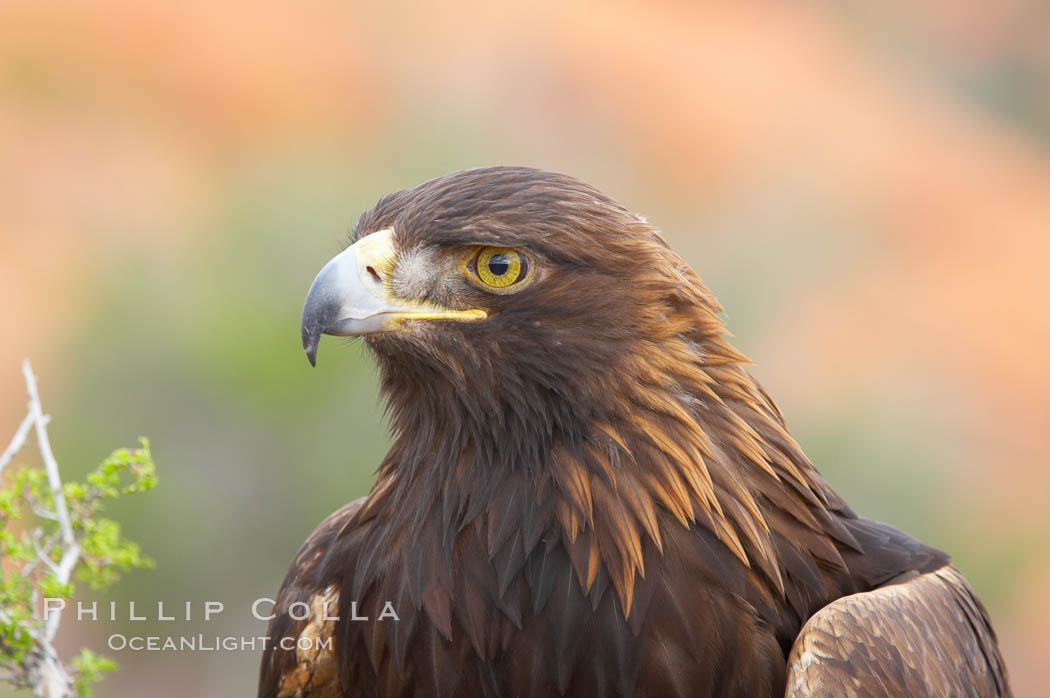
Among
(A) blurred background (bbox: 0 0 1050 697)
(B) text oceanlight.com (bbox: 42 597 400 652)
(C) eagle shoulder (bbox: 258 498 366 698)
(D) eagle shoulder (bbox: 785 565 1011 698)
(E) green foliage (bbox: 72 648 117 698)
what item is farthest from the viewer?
(A) blurred background (bbox: 0 0 1050 697)

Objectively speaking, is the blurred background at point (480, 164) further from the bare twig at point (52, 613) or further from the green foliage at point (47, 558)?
the bare twig at point (52, 613)

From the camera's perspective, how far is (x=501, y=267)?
3.20m

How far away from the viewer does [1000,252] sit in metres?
27.7

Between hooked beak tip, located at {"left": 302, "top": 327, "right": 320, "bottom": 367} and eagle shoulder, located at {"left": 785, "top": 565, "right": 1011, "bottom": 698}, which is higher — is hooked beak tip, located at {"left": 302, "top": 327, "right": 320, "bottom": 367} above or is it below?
above

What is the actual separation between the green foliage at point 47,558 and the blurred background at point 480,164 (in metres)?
1.31

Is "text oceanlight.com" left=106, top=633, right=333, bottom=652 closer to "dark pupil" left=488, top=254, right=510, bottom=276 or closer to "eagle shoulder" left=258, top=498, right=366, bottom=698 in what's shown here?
"eagle shoulder" left=258, top=498, right=366, bottom=698

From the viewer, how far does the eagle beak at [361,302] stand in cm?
311

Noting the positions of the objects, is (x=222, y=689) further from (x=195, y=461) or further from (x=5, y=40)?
(x=5, y=40)

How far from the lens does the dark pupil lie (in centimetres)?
319

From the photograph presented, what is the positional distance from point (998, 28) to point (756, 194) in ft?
47.3

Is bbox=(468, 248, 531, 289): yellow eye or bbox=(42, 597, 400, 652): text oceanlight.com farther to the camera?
bbox=(42, 597, 400, 652): text oceanlight.com

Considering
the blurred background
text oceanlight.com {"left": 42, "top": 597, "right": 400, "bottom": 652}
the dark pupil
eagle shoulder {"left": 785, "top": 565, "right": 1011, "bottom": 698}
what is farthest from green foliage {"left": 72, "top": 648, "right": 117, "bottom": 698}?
eagle shoulder {"left": 785, "top": 565, "right": 1011, "bottom": 698}

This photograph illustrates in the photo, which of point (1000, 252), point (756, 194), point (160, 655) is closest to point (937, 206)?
point (1000, 252)

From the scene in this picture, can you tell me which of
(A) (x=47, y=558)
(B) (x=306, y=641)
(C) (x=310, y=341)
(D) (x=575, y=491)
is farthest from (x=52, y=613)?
(D) (x=575, y=491)
